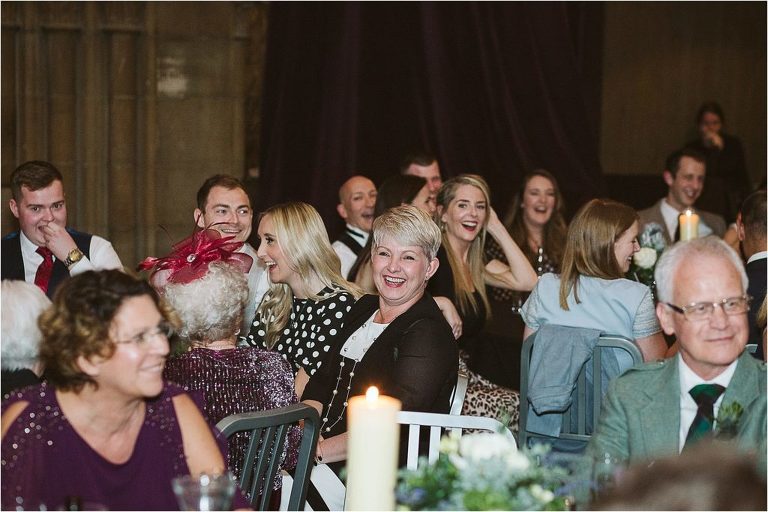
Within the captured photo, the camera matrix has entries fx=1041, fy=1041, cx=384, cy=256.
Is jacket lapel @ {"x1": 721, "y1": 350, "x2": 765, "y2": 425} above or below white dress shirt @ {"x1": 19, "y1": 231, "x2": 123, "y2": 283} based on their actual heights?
below

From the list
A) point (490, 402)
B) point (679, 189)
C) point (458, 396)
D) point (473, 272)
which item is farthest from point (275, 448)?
point (679, 189)

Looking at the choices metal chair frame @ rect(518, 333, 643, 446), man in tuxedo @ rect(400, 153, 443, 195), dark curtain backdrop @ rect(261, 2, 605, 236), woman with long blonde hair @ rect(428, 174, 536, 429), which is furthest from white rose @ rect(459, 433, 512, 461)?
dark curtain backdrop @ rect(261, 2, 605, 236)

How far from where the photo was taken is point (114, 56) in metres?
6.04

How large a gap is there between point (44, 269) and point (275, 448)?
5.85 feet

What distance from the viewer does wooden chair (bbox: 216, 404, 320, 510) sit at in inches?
99.0

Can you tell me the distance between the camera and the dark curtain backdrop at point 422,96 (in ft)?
21.7

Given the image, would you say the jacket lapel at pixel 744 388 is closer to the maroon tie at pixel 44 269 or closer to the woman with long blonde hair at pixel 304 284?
the woman with long blonde hair at pixel 304 284

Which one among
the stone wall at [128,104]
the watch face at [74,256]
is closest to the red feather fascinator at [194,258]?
the watch face at [74,256]

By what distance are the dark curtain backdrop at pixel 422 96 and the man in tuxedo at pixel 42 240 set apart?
97.6 inches

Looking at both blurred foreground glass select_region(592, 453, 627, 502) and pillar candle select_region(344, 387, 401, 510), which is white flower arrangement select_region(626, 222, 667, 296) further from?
pillar candle select_region(344, 387, 401, 510)

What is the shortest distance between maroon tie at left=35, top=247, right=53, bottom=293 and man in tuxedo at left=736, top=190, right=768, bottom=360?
2.61 meters

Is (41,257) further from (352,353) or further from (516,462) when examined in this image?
(516,462)

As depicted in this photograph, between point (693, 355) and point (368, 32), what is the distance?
499 cm

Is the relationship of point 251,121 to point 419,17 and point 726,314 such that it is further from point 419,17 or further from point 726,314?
point 726,314
